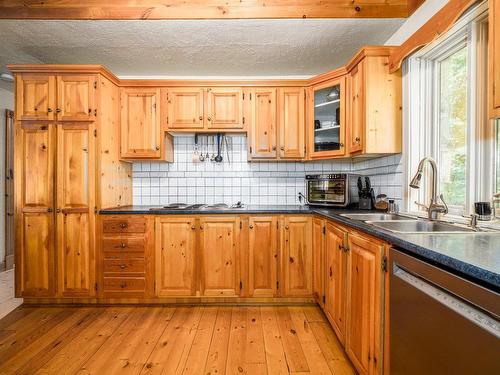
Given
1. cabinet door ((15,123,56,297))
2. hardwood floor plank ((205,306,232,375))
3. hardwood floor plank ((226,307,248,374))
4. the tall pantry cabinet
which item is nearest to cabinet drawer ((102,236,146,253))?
the tall pantry cabinet

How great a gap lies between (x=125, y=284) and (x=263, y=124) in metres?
2.06

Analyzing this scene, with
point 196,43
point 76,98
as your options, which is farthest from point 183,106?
point 76,98

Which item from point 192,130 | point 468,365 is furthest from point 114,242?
point 468,365

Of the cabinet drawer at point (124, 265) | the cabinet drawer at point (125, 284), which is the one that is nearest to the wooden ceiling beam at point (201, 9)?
the cabinet drawer at point (124, 265)

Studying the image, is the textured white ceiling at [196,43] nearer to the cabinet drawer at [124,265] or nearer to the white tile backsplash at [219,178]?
the white tile backsplash at [219,178]

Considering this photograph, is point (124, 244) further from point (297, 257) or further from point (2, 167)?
point (2, 167)

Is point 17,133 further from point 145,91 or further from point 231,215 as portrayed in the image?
point 231,215

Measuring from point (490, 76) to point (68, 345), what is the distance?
9.61ft

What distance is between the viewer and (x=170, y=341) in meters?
2.01

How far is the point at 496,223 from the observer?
139cm

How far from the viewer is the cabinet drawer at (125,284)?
8.37 feet

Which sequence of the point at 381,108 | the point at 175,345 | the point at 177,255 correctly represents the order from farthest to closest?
the point at 177,255
the point at 381,108
the point at 175,345

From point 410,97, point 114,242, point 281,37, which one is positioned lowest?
point 114,242

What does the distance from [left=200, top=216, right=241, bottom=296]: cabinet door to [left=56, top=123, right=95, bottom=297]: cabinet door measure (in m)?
1.03
